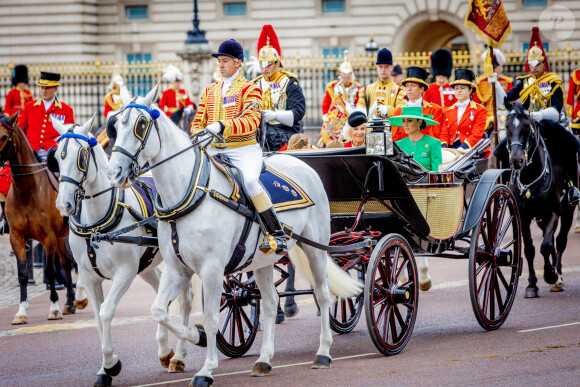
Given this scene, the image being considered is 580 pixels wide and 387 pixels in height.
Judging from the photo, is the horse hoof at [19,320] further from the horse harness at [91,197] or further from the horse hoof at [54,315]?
the horse harness at [91,197]

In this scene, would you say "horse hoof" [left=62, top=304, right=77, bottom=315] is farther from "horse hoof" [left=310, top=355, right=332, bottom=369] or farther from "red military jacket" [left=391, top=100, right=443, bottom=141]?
"horse hoof" [left=310, top=355, right=332, bottom=369]

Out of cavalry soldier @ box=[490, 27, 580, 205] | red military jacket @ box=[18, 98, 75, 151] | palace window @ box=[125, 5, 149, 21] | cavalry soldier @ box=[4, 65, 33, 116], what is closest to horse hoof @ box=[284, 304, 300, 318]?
cavalry soldier @ box=[490, 27, 580, 205]

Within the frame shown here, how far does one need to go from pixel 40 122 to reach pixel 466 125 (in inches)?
203

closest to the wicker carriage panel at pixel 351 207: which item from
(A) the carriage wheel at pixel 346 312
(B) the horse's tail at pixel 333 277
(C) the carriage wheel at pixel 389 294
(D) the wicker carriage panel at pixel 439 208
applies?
(D) the wicker carriage panel at pixel 439 208

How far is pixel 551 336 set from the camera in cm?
805

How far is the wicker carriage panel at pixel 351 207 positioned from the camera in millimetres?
8508

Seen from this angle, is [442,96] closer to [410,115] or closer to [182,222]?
[410,115]

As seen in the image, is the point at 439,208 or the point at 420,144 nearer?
the point at 439,208

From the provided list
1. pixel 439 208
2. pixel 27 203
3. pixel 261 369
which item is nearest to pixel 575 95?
pixel 439 208

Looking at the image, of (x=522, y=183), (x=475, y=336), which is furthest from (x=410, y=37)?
(x=475, y=336)

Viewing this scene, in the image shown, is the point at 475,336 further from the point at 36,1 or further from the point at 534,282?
the point at 36,1

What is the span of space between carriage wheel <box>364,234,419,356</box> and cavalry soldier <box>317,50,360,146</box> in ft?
22.5

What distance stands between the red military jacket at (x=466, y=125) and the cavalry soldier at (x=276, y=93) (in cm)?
239

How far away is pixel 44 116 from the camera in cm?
1196
